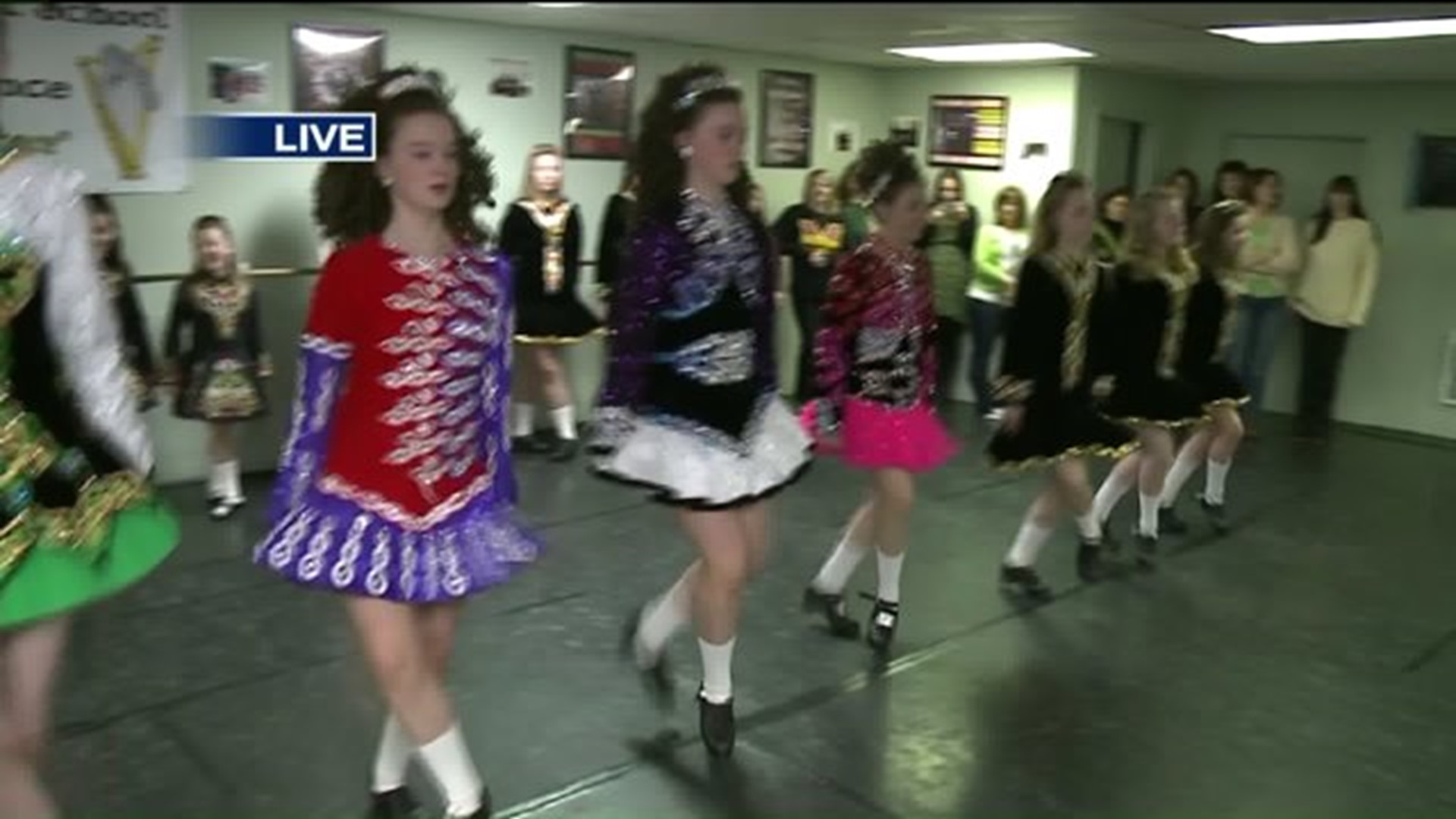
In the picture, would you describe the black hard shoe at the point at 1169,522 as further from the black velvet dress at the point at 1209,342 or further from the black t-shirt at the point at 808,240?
the black t-shirt at the point at 808,240

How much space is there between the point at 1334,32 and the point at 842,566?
3.27 metres

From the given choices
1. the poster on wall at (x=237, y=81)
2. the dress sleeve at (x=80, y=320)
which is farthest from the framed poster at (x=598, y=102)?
the dress sleeve at (x=80, y=320)

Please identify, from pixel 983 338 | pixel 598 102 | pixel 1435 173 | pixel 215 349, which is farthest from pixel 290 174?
pixel 1435 173

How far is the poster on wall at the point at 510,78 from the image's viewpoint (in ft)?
21.2

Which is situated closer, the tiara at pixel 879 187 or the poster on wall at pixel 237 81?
the tiara at pixel 879 187

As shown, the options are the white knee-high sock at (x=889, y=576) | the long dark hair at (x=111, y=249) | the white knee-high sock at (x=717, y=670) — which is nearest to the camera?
the white knee-high sock at (x=717, y=670)

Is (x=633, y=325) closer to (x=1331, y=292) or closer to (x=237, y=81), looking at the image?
(x=237, y=81)

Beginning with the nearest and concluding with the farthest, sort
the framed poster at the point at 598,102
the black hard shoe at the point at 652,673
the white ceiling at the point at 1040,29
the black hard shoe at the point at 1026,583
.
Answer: the white ceiling at the point at 1040,29, the black hard shoe at the point at 652,673, the black hard shoe at the point at 1026,583, the framed poster at the point at 598,102

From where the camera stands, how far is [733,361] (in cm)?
291

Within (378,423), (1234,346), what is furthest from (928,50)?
(378,423)

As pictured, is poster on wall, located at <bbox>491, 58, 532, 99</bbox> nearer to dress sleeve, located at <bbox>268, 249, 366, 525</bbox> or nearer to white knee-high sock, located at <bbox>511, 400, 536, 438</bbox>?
white knee-high sock, located at <bbox>511, 400, 536, 438</bbox>

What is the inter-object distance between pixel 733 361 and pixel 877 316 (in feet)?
2.60

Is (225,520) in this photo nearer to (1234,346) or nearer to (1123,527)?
(1123,527)

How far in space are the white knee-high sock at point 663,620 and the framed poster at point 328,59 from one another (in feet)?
9.84
